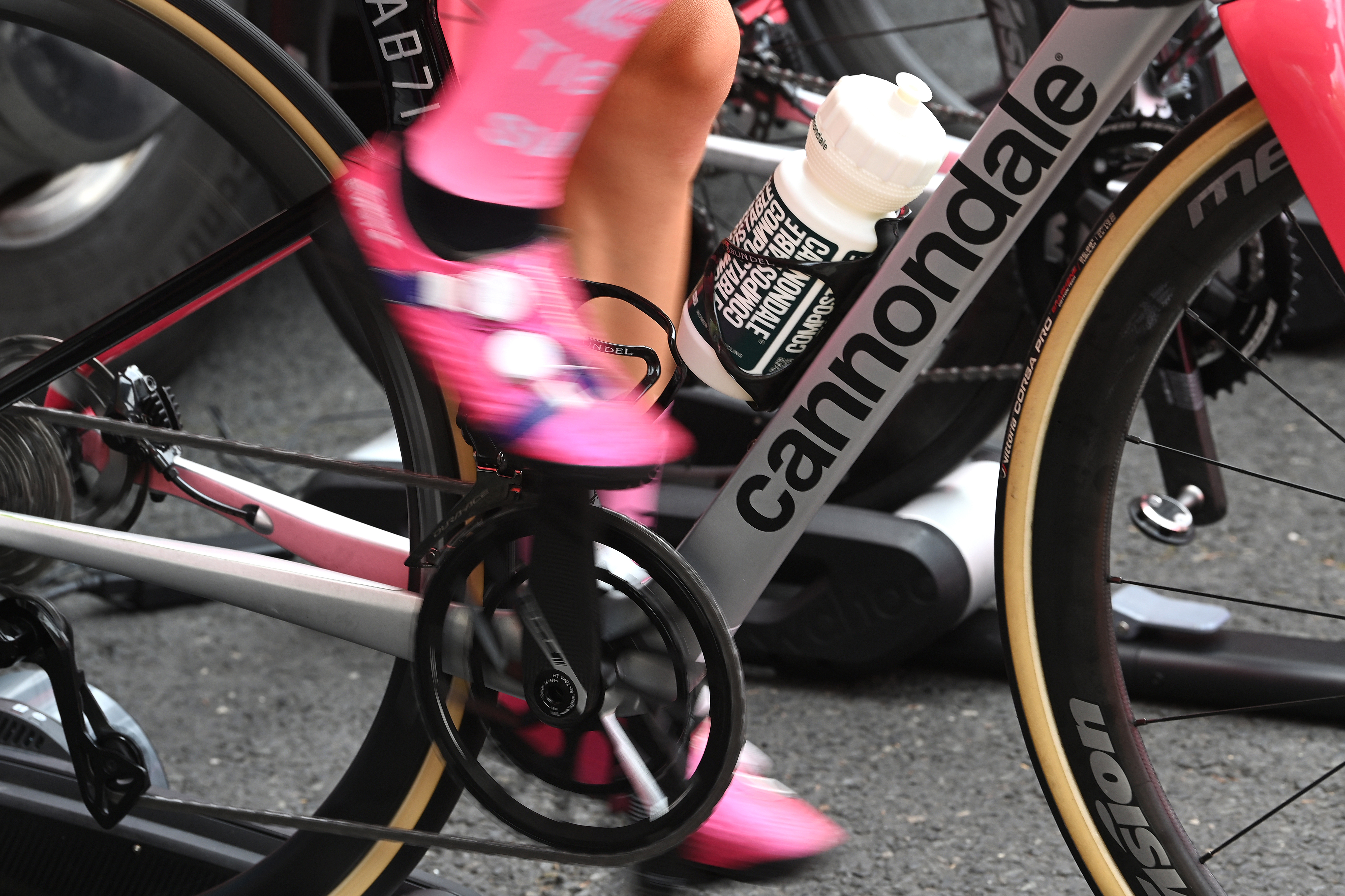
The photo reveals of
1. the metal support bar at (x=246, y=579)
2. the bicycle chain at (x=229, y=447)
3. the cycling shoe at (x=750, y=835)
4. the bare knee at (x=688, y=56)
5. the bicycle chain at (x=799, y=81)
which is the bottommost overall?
the cycling shoe at (x=750, y=835)

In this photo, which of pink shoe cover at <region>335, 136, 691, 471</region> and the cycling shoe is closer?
pink shoe cover at <region>335, 136, 691, 471</region>

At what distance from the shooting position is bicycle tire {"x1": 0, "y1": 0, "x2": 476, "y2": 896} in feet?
2.89

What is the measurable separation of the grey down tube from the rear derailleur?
47cm

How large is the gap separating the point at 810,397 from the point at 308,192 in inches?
15.2

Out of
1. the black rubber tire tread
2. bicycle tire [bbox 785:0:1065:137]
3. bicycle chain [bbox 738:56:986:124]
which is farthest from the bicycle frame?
the black rubber tire tread

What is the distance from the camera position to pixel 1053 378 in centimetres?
81

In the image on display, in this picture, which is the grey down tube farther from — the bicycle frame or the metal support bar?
the metal support bar

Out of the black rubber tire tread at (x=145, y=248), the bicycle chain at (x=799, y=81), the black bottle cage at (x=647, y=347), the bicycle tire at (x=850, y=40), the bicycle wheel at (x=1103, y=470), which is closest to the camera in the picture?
the bicycle wheel at (x=1103, y=470)

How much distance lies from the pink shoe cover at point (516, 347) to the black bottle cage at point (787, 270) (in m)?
0.10

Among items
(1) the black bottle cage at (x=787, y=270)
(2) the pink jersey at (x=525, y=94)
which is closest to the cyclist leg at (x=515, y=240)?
(2) the pink jersey at (x=525, y=94)

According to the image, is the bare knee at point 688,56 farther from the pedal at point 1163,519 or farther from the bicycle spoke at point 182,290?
the pedal at point 1163,519

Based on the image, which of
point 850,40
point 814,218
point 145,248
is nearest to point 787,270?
point 814,218

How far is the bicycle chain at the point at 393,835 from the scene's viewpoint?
90 cm

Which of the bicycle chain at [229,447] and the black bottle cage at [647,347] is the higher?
the black bottle cage at [647,347]
